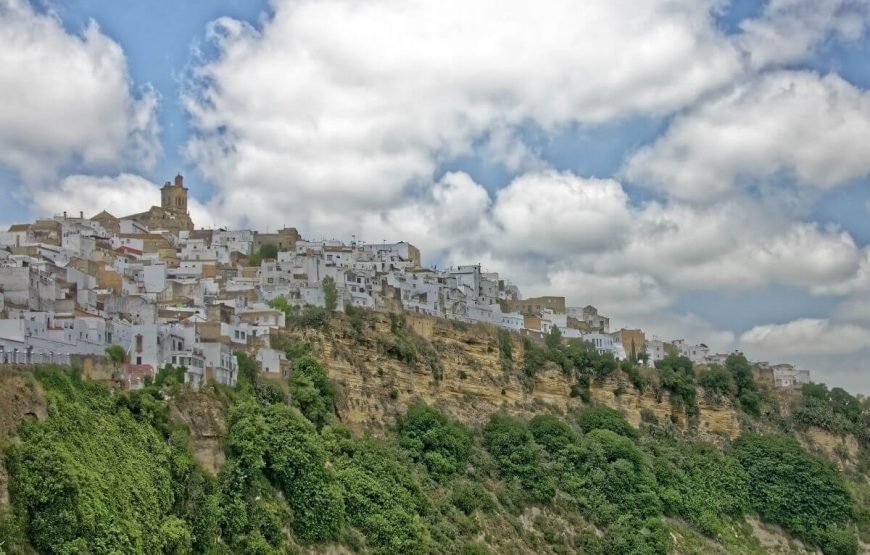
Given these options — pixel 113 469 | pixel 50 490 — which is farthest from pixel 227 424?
pixel 50 490

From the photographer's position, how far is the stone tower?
69988 mm

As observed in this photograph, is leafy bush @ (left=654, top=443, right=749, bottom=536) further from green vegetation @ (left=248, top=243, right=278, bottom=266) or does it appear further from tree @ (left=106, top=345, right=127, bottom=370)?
tree @ (left=106, top=345, right=127, bottom=370)

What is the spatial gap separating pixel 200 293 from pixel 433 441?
11.2 m

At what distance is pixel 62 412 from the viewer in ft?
85.7

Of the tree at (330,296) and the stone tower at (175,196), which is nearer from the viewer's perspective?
the tree at (330,296)

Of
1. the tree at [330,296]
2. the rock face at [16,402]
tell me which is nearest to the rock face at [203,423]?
the rock face at [16,402]

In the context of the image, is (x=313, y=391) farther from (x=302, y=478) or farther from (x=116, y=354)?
(x=116, y=354)

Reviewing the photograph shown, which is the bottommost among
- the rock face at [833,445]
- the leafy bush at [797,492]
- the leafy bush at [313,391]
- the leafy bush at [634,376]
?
the leafy bush at [797,492]

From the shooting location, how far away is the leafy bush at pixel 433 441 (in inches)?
1677

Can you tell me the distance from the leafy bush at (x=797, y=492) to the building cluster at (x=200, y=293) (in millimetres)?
11117

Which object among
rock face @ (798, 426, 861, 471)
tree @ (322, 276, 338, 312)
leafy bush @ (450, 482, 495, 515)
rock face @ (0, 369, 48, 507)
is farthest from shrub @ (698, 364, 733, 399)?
rock face @ (0, 369, 48, 507)

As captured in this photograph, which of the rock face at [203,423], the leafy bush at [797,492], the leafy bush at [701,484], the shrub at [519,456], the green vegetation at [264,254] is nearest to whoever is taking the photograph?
the rock face at [203,423]

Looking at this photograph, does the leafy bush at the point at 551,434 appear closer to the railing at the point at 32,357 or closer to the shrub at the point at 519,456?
the shrub at the point at 519,456

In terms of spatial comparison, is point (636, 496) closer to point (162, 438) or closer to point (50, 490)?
point (162, 438)
